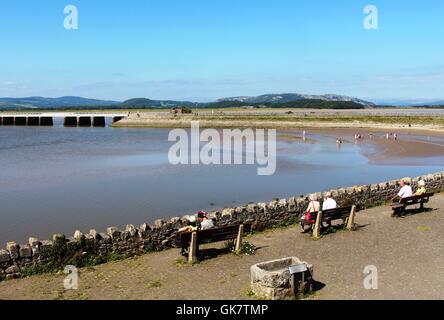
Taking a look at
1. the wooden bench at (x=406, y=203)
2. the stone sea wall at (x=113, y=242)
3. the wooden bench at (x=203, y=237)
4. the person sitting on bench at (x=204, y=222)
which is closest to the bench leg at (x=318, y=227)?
the stone sea wall at (x=113, y=242)

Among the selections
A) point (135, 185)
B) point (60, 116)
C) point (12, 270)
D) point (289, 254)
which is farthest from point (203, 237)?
point (60, 116)

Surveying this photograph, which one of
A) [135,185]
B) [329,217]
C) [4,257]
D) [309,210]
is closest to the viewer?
[4,257]

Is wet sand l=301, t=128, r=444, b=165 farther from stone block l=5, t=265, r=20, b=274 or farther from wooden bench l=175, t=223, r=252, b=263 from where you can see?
stone block l=5, t=265, r=20, b=274

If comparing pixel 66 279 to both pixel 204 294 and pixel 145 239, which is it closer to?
pixel 145 239

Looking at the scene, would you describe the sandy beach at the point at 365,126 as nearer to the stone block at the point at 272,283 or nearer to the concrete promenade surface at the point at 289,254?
the concrete promenade surface at the point at 289,254

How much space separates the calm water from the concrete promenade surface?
5604 millimetres

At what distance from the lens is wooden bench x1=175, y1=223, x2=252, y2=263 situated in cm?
1164

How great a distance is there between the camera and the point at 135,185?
1033 inches

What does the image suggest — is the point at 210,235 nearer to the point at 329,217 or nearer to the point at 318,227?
the point at 318,227

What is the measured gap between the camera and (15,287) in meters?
10.2

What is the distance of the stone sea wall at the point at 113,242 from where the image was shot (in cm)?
1077

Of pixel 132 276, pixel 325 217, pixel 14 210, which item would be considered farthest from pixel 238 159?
pixel 132 276

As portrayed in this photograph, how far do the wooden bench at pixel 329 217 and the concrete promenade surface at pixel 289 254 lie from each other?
0.35 meters

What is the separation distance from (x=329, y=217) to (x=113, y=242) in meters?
6.50
